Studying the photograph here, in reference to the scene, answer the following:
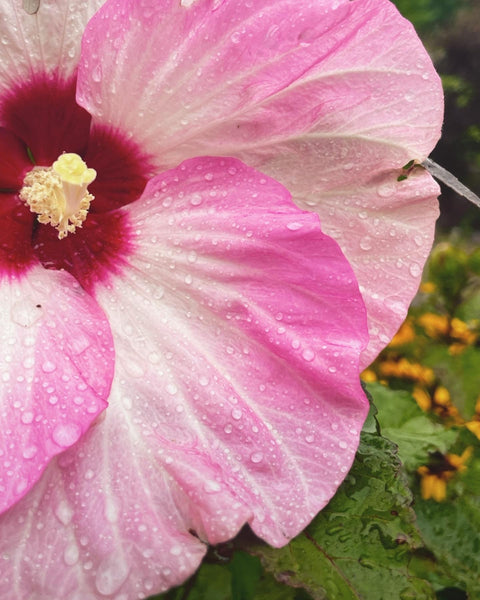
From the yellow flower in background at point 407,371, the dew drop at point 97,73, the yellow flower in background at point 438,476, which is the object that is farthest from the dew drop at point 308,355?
the yellow flower in background at point 407,371

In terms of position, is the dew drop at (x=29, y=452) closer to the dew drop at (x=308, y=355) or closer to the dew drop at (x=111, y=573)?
the dew drop at (x=111, y=573)

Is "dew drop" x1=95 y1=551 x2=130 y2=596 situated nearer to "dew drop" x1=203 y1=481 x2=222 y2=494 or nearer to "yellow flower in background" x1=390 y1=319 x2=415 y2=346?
"dew drop" x1=203 y1=481 x2=222 y2=494

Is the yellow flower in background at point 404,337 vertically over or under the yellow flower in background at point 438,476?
under

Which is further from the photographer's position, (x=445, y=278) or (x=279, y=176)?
(x=445, y=278)

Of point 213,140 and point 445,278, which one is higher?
point 213,140

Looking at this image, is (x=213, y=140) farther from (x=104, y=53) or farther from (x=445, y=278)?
(x=445, y=278)

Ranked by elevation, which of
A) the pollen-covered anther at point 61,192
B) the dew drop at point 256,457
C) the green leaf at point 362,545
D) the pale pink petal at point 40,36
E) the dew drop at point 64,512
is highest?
the pale pink petal at point 40,36

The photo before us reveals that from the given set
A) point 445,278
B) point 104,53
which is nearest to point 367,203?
point 104,53
